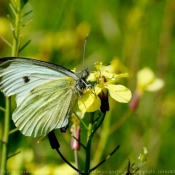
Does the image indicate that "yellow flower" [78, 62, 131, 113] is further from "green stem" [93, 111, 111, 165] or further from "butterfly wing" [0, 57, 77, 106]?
"green stem" [93, 111, 111, 165]

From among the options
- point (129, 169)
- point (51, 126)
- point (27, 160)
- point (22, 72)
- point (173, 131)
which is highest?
point (22, 72)

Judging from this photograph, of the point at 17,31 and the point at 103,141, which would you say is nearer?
the point at 17,31

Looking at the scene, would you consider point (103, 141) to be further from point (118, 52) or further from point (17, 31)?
point (118, 52)

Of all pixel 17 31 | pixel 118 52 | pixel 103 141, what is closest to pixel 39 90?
pixel 17 31

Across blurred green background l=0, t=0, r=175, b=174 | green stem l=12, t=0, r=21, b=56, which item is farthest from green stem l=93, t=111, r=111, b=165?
green stem l=12, t=0, r=21, b=56

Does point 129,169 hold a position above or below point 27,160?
above

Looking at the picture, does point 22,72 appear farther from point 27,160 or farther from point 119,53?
point 119,53

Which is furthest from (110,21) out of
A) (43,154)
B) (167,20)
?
(43,154)
